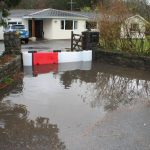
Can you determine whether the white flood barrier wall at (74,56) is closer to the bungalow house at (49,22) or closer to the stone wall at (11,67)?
the stone wall at (11,67)

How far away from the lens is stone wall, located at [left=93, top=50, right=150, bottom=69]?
15547 millimetres

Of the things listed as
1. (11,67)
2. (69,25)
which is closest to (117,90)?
(11,67)

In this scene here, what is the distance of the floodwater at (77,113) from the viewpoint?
21.7ft

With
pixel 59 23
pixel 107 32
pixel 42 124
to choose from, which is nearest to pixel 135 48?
pixel 107 32

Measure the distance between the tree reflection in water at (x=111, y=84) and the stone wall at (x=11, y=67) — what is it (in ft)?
6.55

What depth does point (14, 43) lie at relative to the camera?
51.2 ft

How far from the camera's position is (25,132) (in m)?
7.13

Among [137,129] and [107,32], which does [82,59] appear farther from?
[137,129]

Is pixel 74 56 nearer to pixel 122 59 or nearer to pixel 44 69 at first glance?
pixel 122 59

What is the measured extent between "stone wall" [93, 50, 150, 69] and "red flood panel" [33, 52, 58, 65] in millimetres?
2381

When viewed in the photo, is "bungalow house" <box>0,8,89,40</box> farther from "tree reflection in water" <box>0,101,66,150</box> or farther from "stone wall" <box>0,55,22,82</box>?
"tree reflection in water" <box>0,101,66,150</box>

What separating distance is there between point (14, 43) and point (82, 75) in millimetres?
3813

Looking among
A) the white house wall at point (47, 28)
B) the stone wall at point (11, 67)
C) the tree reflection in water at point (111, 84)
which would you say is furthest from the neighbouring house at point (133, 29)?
the white house wall at point (47, 28)

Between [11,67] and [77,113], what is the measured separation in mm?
5530
